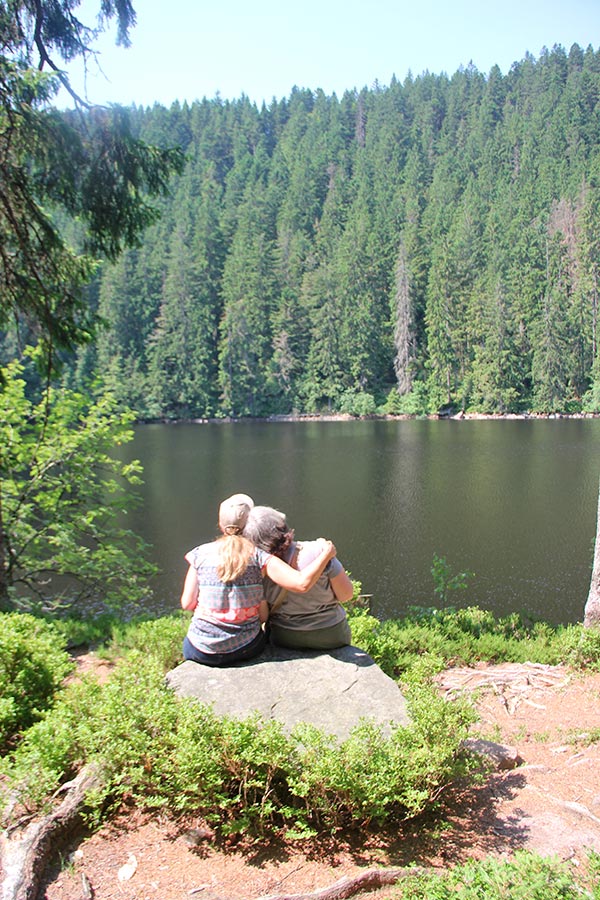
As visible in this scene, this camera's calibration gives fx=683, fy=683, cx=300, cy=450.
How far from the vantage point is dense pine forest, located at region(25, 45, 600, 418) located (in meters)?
60.2

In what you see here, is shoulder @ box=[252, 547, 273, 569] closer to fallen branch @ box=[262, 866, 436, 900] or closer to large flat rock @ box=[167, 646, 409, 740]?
large flat rock @ box=[167, 646, 409, 740]

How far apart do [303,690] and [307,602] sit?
0.57 metres

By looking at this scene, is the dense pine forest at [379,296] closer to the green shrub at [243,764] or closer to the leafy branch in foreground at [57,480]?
the leafy branch in foreground at [57,480]

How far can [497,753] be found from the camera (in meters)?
3.50

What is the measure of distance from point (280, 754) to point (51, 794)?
3.16 ft

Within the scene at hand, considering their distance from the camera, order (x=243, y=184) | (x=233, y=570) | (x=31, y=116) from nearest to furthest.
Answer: (x=233, y=570), (x=31, y=116), (x=243, y=184)

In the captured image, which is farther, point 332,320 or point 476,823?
point 332,320

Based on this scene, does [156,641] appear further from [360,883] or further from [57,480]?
[57,480]

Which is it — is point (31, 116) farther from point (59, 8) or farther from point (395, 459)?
point (395, 459)

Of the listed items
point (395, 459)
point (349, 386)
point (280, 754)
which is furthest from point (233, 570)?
point (349, 386)

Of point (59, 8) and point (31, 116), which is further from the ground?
point (59, 8)

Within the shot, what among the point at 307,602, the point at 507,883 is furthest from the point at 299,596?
the point at 507,883

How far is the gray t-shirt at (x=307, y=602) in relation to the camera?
381 cm

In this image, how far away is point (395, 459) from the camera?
102 feet
